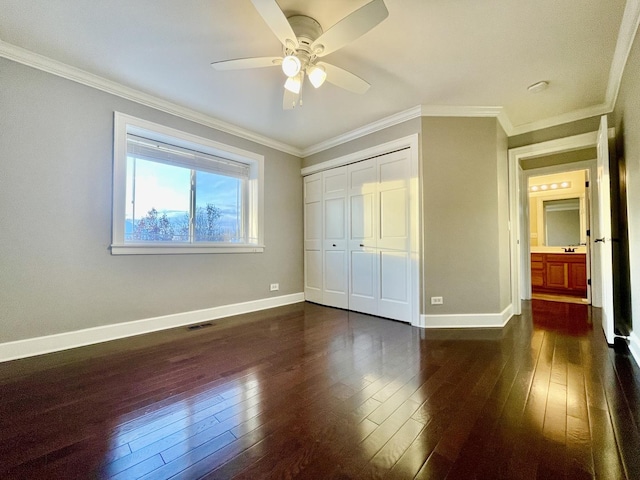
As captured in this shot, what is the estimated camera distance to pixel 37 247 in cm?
229

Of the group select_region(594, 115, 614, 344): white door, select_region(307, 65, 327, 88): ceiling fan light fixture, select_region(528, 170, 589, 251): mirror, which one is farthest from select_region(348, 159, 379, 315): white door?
select_region(528, 170, 589, 251): mirror

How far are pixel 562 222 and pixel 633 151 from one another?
4.37 metres

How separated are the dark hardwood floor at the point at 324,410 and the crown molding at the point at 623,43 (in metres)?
2.49

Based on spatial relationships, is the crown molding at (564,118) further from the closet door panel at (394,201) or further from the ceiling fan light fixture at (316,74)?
the ceiling fan light fixture at (316,74)

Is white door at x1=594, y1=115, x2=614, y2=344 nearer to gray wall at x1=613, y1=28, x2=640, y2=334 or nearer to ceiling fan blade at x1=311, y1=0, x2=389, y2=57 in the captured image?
gray wall at x1=613, y1=28, x2=640, y2=334

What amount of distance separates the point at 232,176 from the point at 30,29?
7.10 feet

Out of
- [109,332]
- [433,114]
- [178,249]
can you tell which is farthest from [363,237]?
[109,332]

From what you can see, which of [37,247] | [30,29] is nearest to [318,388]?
[37,247]

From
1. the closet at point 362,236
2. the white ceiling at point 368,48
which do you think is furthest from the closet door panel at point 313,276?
the white ceiling at point 368,48

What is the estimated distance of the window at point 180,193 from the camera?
2811 mm

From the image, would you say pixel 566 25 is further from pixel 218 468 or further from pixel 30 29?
pixel 30 29

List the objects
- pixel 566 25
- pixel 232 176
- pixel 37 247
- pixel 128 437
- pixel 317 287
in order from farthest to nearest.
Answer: pixel 317 287, pixel 232 176, pixel 37 247, pixel 566 25, pixel 128 437

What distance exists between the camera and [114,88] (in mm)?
2682

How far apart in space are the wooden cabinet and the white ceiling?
3079 millimetres
